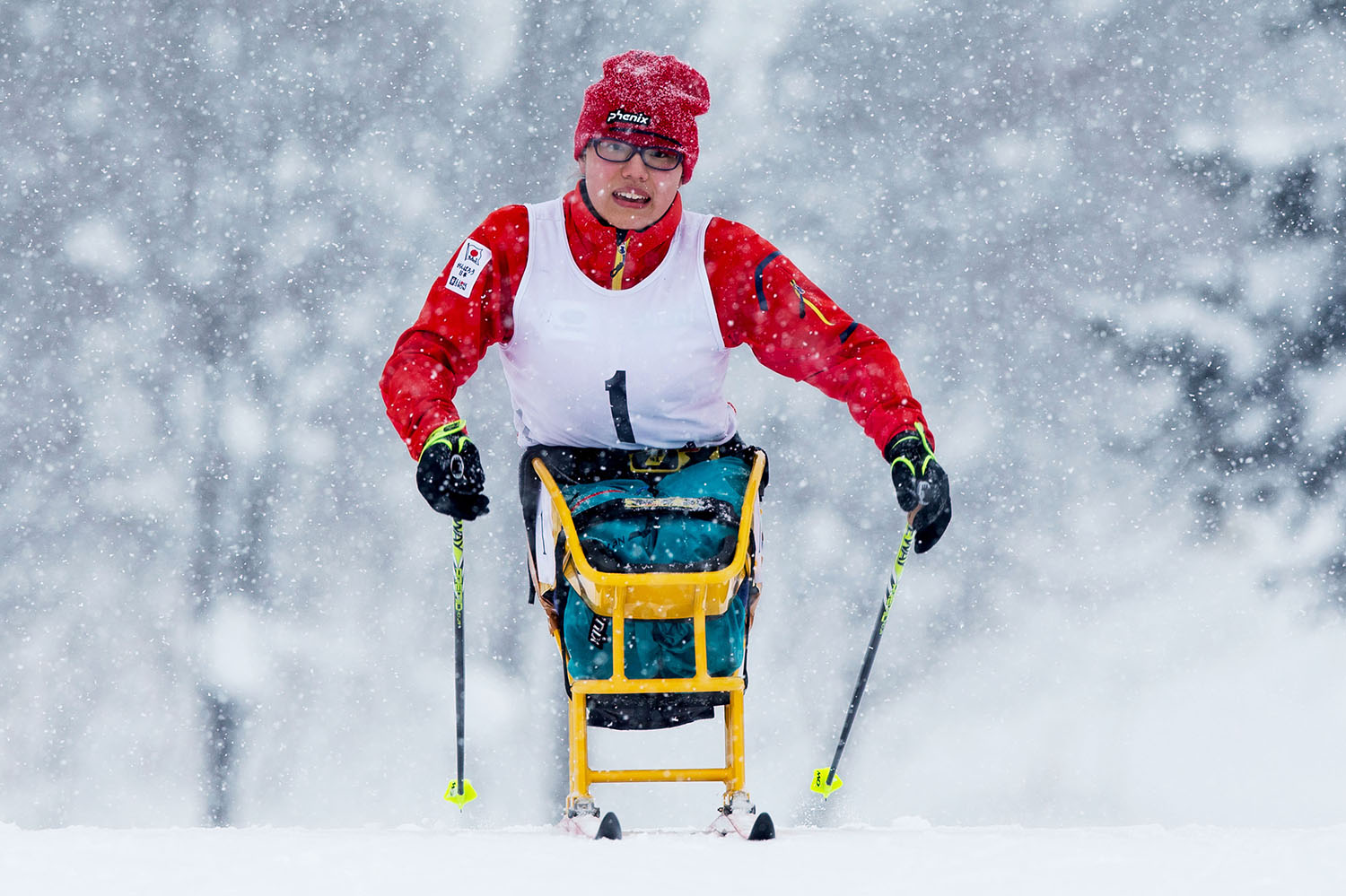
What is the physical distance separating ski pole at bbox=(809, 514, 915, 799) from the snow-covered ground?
3.28ft

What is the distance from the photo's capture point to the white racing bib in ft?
12.2

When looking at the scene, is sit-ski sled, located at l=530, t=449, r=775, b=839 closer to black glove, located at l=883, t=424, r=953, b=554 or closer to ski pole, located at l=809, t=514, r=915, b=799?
black glove, located at l=883, t=424, r=953, b=554

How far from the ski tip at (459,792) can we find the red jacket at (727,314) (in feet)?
4.39

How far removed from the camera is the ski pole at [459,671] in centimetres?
374

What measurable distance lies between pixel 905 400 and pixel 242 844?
2146 mm

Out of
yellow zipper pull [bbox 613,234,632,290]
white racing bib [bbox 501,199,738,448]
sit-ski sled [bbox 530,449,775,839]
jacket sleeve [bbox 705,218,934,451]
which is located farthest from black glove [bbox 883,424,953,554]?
yellow zipper pull [bbox 613,234,632,290]

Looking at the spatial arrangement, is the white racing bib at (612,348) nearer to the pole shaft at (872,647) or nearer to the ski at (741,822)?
the pole shaft at (872,647)

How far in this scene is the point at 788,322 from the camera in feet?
12.4

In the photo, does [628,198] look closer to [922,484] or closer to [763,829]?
[922,484]

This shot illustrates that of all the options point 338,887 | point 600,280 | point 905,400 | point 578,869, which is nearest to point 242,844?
point 338,887

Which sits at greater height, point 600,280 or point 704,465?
point 600,280

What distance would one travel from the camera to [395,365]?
137 inches

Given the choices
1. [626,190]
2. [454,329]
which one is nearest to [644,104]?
[626,190]

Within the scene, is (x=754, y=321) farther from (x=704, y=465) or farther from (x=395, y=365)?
(x=395, y=365)
